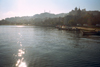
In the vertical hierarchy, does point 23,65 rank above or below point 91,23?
below

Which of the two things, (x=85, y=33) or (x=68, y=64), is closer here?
(x=68, y=64)

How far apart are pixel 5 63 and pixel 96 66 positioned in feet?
56.5

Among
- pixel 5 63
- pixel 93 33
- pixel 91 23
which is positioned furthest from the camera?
pixel 91 23

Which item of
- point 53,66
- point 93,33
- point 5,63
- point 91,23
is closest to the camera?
point 53,66

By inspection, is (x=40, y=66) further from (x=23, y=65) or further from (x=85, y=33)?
(x=85, y=33)

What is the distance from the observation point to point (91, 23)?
134 m

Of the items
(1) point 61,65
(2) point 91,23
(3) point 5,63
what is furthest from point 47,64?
(2) point 91,23

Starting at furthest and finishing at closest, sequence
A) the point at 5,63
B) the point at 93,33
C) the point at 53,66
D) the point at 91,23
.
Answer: the point at 91,23, the point at 93,33, the point at 5,63, the point at 53,66

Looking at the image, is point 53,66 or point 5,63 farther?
point 5,63

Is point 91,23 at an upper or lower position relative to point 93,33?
upper

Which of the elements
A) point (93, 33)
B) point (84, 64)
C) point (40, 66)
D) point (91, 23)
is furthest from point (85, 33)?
point (91, 23)

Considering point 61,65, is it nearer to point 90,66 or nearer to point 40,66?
point 40,66

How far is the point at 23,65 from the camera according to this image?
56.7ft

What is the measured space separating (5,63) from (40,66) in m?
7.10
